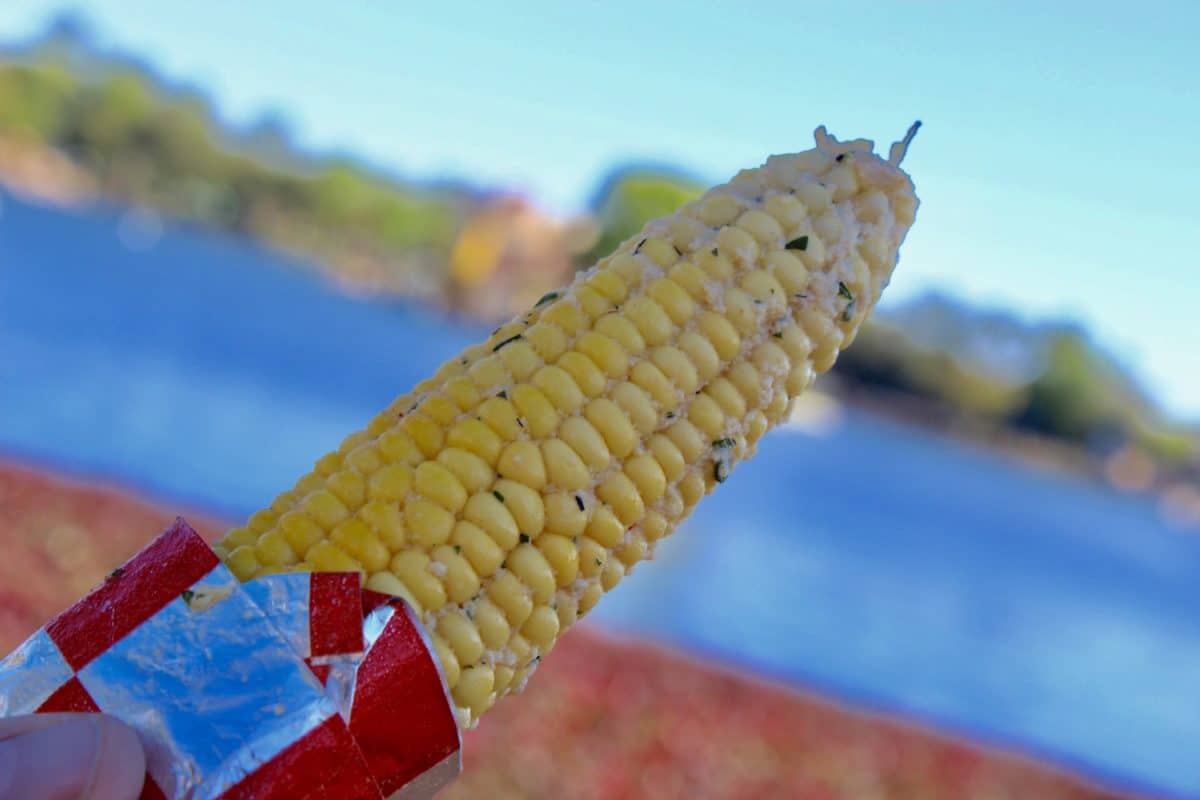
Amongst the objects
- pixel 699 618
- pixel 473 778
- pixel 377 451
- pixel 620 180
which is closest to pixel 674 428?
pixel 377 451

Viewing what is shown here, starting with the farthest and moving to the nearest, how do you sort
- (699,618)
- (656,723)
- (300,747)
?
(699,618)
(656,723)
(300,747)

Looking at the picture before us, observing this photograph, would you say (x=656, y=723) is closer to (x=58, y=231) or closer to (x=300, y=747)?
(x=300, y=747)

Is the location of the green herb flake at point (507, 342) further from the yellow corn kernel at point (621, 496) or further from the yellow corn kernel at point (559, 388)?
the yellow corn kernel at point (621, 496)

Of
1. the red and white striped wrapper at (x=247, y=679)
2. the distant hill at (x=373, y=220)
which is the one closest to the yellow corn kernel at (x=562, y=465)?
the red and white striped wrapper at (x=247, y=679)

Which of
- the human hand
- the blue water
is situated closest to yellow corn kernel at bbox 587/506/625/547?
the human hand

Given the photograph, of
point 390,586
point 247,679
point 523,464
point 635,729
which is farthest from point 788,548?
point 247,679

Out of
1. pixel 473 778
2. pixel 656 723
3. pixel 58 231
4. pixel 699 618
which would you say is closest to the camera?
pixel 473 778

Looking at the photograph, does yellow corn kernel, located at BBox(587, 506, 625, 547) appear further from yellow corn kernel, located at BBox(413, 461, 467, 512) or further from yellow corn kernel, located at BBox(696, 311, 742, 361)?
yellow corn kernel, located at BBox(696, 311, 742, 361)
